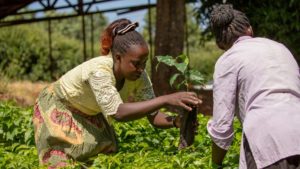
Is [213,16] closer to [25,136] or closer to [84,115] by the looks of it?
[84,115]

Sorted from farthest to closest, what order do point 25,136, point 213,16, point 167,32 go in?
point 167,32 < point 25,136 < point 213,16

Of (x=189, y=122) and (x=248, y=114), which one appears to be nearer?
(x=248, y=114)

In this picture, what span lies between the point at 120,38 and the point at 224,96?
0.99 m

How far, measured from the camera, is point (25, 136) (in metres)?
5.89

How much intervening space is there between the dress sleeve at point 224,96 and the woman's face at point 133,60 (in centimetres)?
72

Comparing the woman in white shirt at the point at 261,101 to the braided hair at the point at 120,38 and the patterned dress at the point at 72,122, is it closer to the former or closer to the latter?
the braided hair at the point at 120,38

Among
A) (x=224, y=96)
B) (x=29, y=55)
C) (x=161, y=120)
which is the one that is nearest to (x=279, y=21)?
→ (x=161, y=120)

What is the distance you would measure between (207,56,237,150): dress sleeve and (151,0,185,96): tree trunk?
6.79 meters

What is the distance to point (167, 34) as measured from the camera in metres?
10.5

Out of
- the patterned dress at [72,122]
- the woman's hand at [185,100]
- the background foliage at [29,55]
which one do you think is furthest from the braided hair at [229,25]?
the background foliage at [29,55]

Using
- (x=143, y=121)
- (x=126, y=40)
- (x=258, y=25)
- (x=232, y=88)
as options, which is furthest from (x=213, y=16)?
(x=258, y=25)

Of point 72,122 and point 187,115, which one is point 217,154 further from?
point 72,122

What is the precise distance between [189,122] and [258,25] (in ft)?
26.0

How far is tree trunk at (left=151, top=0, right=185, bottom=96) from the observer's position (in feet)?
34.2
